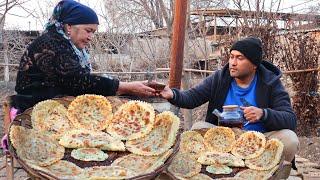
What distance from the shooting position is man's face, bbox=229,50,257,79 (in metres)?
3.11

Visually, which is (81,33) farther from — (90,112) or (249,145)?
(249,145)

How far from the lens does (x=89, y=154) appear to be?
2.01 meters

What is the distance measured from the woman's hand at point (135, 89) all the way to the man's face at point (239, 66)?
717 millimetres

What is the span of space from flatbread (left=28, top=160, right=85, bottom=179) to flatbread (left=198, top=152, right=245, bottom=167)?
2.33 feet

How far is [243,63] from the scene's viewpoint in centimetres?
312

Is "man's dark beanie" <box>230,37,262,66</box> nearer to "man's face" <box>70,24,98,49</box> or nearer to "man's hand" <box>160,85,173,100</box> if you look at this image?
"man's hand" <box>160,85,173,100</box>

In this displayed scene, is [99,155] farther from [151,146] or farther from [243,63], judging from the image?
[243,63]

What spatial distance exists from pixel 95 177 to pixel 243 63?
Result: 1625 mm

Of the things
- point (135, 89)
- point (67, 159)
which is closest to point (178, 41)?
point (135, 89)

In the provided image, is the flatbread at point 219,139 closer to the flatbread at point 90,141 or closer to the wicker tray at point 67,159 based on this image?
the wicker tray at point 67,159

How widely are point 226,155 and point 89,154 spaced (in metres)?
0.80

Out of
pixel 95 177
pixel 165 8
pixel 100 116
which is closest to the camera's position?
pixel 95 177

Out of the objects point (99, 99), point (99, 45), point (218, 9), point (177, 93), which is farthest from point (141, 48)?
point (99, 99)

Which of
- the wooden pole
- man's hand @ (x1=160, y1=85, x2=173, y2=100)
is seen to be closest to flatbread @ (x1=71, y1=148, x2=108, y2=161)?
man's hand @ (x1=160, y1=85, x2=173, y2=100)
